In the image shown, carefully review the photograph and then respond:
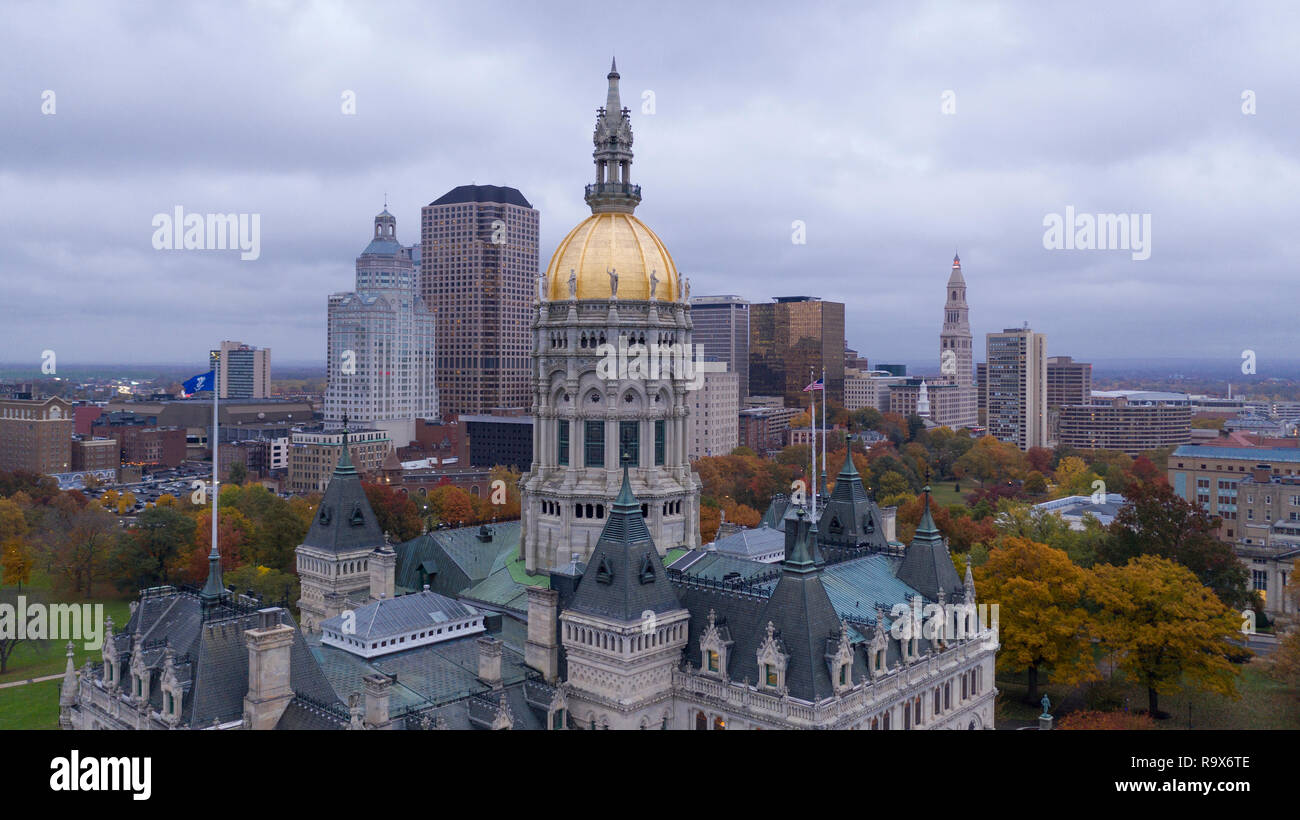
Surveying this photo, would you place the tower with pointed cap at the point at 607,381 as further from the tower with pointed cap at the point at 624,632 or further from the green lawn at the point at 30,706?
the green lawn at the point at 30,706

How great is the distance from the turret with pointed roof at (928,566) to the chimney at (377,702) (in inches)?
1194

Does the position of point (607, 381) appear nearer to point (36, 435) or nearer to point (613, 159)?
point (613, 159)

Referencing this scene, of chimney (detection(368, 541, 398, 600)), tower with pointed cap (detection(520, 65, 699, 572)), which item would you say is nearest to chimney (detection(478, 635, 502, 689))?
tower with pointed cap (detection(520, 65, 699, 572))

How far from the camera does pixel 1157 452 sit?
174125 millimetres

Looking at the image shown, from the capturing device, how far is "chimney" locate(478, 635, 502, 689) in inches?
1726

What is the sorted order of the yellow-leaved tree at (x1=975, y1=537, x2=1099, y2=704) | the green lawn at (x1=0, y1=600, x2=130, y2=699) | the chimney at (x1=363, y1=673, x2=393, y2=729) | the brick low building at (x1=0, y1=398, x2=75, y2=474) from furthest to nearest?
1. the brick low building at (x1=0, y1=398, x2=75, y2=474)
2. the green lawn at (x1=0, y1=600, x2=130, y2=699)
3. the yellow-leaved tree at (x1=975, y1=537, x2=1099, y2=704)
4. the chimney at (x1=363, y1=673, x2=393, y2=729)

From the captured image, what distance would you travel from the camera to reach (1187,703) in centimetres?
5850

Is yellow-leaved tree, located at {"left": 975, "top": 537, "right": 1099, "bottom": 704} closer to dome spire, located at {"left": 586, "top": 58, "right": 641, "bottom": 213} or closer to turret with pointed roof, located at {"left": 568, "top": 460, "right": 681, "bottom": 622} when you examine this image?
turret with pointed roof, located at {"left": 568, "top": 460, "right": 681, "bottom": 622}

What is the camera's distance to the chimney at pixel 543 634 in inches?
1799

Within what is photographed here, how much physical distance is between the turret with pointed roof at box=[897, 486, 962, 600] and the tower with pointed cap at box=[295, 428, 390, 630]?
32309 millimetres

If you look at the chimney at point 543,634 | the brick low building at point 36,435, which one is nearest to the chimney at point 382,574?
the chimney at point 543,634

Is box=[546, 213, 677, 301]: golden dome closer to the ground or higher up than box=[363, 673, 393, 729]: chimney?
higher up

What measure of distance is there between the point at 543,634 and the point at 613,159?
2959cm

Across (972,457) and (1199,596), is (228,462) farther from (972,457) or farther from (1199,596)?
(1199,596)
